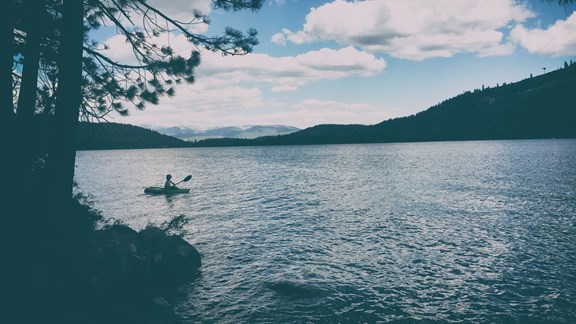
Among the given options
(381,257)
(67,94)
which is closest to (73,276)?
(67,94)

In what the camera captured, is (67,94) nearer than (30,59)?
Result: Yes

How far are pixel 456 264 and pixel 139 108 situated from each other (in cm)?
1653

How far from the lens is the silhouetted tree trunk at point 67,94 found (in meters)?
10.4

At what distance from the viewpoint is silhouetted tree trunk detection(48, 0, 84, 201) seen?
10414 millimetres

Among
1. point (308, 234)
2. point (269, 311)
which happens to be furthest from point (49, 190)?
point (308, 234)

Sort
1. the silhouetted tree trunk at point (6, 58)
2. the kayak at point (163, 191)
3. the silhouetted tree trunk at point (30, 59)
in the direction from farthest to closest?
the kayak at point (163, 191)
the silhouetted tree trunk at point (30, 59)
the silhouetted tree trunk at point (6, 58)

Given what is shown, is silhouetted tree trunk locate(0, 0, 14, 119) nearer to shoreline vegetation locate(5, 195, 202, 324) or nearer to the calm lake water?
shoreline vegetation locate(5, 195, 202, 324)

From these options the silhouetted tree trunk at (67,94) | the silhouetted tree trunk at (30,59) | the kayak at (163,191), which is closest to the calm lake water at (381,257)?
the kayak at (163,191)

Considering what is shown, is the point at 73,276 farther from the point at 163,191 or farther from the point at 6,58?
the point at 163,191

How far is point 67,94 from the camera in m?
10.5

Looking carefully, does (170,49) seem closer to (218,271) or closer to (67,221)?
(67,221)

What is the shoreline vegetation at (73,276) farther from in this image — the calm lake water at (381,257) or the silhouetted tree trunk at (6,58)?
the silhouetted tree trunk at (6,58)

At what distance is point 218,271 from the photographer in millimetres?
17047

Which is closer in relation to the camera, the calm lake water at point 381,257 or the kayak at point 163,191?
the calm lake water at point 381,257
